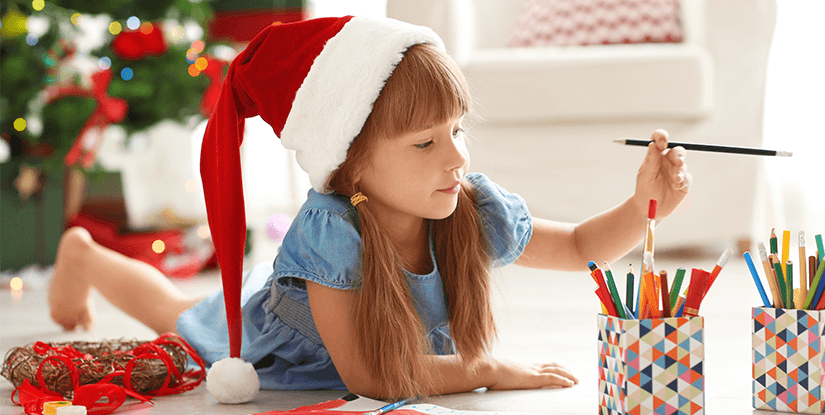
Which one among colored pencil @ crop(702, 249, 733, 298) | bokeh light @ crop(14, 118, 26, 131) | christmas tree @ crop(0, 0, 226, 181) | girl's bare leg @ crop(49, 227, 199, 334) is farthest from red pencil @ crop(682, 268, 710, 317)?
bokeh light @ crop(14, 118, 26, 131)

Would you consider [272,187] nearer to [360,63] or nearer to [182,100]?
[182,100]

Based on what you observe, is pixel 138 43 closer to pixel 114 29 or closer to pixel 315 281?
pixel 114 29

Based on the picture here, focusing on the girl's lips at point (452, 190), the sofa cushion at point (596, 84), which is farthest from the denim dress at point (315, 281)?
the sofa cushion at point (596, 84)

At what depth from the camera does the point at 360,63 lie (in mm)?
763

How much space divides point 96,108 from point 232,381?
1.49 meters

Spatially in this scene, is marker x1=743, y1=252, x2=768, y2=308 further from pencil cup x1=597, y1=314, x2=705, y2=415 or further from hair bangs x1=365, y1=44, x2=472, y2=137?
hair bangs x1=365, y1=44, x2=472, y2=137

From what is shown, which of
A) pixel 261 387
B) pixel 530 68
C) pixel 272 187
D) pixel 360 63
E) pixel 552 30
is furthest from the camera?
pixel 272 187

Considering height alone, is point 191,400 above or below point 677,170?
below

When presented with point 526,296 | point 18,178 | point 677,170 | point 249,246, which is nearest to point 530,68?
point 526,296

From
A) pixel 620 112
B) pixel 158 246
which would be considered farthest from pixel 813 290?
pixel 158 246

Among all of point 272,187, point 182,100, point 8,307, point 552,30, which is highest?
point 552,30

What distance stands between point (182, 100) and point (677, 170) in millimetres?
1693

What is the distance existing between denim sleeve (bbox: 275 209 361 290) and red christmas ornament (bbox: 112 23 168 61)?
1.55 metres

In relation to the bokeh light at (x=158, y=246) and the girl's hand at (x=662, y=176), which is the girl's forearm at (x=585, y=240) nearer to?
the girl's hand at (x=662, y=176)
